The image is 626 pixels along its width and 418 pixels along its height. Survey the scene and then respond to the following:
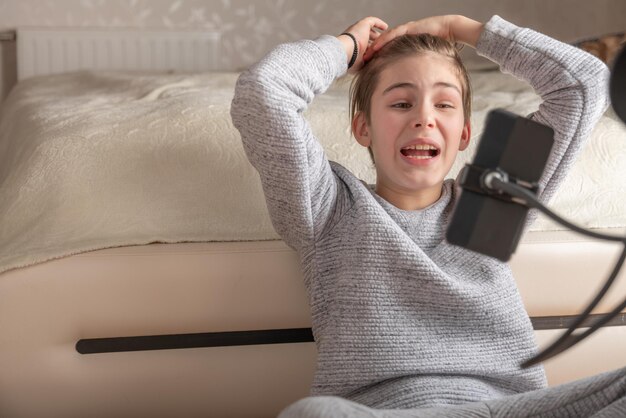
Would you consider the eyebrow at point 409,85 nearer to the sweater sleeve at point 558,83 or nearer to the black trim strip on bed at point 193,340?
the sweater sleeve at point 558,83

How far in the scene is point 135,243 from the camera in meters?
1.47

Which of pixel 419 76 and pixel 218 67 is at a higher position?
pixel 419 76

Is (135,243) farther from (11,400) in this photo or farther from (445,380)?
(445,380)

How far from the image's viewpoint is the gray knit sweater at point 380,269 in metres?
1.25

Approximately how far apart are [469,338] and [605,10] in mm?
2770

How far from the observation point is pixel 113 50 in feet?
11.3

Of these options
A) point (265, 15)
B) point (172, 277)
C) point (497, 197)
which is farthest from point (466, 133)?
point (265, 15)

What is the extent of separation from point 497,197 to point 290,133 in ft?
1.77

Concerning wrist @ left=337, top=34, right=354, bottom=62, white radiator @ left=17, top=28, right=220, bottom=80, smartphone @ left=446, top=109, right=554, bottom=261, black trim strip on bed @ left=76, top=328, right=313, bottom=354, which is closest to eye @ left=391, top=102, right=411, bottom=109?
wrist @ left=337, top=34, right=354, bottom=62

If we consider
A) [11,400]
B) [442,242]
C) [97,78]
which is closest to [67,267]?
[11,400]

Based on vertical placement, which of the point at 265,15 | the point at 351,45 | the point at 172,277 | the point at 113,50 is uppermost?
the point at 351,45

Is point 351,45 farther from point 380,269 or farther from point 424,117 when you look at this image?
point 380,269

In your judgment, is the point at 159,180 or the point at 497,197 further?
the point at 159,180

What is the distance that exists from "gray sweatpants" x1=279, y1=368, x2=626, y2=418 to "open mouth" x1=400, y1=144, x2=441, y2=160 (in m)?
0.39
